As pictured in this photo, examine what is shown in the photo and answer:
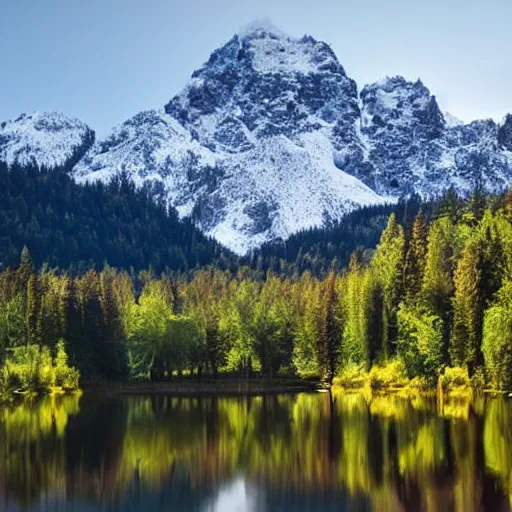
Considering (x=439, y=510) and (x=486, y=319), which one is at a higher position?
(x=486, y=319)

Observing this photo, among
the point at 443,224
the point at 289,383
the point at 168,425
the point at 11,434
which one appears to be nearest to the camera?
the point at 11,434

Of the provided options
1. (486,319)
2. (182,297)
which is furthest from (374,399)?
(182,297)

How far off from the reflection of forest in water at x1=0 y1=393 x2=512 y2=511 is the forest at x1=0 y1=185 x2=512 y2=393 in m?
13.8

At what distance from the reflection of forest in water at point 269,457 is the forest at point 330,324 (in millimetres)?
13793

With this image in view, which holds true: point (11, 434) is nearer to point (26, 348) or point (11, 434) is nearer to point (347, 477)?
point (347, 477)

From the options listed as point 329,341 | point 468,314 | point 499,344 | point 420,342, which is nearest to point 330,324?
point 329,341

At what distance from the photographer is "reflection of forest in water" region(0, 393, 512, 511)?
147 ft

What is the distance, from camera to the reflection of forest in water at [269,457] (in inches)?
1766

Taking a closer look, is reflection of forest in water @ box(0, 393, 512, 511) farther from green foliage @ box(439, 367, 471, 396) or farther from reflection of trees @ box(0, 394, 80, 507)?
green foliage @ box(439, 367, 471, 396)

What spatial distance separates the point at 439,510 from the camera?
4081 cm

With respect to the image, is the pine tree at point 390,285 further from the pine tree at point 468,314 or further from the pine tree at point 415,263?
the pine tree at point 468,314

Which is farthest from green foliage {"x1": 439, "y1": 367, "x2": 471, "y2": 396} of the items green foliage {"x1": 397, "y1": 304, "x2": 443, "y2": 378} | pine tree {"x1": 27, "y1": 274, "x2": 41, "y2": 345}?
pine tree {"x1": 27, "y1": 274, "x2": 41, "y2": 345}

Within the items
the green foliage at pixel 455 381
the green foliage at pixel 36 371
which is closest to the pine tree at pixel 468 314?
the green foliage at pixel 455 381

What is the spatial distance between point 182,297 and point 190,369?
2088 inches
